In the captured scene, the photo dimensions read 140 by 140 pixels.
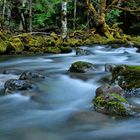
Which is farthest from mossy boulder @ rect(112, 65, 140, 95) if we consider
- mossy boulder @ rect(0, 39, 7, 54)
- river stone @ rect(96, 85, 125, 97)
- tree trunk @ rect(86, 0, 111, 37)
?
tree trunk @ rect(86, 0, 111, 37)

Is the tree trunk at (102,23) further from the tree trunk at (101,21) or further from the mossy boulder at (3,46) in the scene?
the mossy boulder at (3,46)

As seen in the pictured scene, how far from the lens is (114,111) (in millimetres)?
5207

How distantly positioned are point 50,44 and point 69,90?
7.34m

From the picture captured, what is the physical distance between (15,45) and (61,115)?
312 inches

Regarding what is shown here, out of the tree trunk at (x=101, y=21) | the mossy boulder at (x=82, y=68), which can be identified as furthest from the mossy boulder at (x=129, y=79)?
the tree trunk at (x=101, y=21)

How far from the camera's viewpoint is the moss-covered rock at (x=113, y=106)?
5188 mm

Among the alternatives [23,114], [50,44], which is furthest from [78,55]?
[23,114]

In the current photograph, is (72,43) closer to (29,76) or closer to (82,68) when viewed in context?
(82,68)

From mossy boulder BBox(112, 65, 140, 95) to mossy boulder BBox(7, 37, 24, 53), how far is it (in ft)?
21.9

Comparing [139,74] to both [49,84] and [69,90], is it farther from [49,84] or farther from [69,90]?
[49,84]

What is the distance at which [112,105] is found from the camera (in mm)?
5242

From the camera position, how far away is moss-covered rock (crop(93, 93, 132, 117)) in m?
5.19

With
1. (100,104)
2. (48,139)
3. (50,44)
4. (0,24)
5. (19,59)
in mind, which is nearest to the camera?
(48,139)

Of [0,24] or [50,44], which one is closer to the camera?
[50,44]
